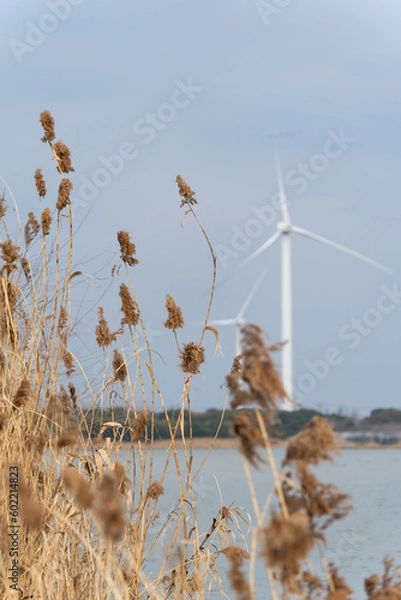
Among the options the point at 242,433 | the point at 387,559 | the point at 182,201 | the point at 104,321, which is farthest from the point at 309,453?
the point at 104,321

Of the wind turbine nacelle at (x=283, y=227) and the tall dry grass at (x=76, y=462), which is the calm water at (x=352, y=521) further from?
the wind turbine nacelle at (x=283, y=227)

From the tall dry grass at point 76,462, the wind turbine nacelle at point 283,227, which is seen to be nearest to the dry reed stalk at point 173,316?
the tall dry grass at point 76,462

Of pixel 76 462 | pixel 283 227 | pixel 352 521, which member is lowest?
pixel 352 521

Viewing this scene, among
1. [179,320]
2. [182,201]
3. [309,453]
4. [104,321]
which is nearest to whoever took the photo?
[309,453]

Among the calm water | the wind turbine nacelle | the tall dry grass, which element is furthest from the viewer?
the wind turbine nacelle

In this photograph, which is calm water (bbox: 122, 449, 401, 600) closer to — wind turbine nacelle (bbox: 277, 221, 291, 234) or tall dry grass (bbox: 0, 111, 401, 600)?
tall dry grass (bbox: 0, 111, 401, 600)

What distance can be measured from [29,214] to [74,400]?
0.90 m

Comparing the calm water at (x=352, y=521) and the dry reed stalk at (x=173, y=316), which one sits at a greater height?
the dry reed stalk at (x=173, y=316)

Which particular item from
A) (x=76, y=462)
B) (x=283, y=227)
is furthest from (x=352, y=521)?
(x=76, y=462)

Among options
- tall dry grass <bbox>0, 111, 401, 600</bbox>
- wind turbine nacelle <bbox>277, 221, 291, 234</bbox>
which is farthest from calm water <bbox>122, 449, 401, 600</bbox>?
wind turbine nacelle <bbox>277, 221, 291, 234</bbox>

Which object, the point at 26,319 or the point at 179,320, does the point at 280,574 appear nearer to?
the point at 179,320

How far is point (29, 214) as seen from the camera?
4.33 metres

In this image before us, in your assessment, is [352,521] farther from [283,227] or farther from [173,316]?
[173,316]

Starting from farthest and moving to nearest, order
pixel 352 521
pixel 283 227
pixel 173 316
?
1. pixel 352 521
2. pixel 283 227
3. pixel 173 316
